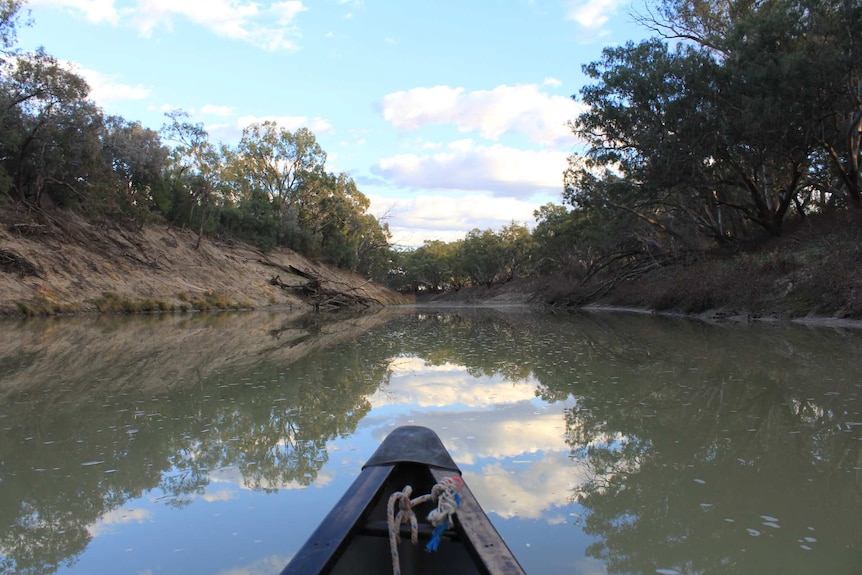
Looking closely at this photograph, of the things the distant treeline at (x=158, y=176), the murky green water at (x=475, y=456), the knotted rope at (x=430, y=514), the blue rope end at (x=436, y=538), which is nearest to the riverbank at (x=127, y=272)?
the distant treeline at (x=158, y=176)

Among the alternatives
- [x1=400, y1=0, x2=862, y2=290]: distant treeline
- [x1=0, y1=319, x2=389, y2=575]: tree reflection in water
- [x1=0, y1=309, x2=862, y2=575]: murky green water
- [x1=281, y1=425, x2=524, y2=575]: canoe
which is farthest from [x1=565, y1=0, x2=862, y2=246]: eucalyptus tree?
[x1=281, y1=425, x2=524, y2=575]: canoe

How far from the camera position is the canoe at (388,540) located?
198 cm

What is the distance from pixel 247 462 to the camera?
4.38 m

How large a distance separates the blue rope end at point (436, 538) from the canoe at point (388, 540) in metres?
0.02

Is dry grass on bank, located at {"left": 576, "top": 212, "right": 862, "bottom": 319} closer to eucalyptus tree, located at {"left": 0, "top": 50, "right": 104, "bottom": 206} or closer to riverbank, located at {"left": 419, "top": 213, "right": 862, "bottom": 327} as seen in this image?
riverbank, located at {"left": 419, "top": 213, "right": 862, "bottom": 327}

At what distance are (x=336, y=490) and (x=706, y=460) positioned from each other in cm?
272

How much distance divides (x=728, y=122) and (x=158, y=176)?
2915cm

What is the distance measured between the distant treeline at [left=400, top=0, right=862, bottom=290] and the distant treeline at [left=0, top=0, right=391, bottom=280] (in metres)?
21.7

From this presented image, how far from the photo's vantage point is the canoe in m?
1.98

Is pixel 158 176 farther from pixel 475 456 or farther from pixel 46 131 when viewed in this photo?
pixel 475 456

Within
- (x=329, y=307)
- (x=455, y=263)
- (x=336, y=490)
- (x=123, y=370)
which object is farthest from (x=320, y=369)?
(x=455, y=263)

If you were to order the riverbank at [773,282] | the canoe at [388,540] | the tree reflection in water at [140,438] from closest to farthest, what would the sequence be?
the canoe at [388,540] → the tree reflection in water at [140,438] → the riverbank at [773,282]

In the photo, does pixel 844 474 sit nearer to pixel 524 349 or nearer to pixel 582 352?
pixel 582 352

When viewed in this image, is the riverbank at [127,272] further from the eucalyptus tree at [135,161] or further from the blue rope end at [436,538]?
the blue rope end at [436,538]
